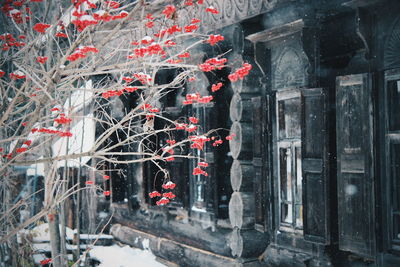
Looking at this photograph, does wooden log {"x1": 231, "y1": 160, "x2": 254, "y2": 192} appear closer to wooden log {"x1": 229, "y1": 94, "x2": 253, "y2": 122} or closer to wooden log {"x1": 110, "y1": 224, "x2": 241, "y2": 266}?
wooden log {"x1": 229, "y1": 94, "x2": 253, "y2": 122}

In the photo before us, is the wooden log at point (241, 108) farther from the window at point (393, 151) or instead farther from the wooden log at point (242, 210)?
the window at point (393, 151)

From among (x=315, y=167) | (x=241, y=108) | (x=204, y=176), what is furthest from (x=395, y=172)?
(x=204, y=176)

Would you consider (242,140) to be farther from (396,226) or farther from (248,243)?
(396,226)

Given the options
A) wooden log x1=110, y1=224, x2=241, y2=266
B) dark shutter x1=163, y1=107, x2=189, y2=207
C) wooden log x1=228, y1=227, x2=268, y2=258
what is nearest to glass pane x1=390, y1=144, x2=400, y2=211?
wooden log x1=228, y1=227, x2=268, y2=258

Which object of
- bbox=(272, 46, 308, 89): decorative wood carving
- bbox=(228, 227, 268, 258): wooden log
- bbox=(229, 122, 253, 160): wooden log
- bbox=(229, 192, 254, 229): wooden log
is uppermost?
bbox=(272, 46, 308, 89): decorative wood carving

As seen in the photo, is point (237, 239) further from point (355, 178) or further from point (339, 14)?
point (339, 14)

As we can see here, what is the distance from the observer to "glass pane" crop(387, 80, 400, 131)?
499 cm

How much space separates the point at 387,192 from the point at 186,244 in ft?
16.0

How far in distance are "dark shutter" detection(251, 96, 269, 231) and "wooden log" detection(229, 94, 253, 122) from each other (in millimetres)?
276

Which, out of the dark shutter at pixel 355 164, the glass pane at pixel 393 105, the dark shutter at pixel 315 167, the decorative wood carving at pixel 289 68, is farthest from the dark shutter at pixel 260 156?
the glass pane at pixel 393 105

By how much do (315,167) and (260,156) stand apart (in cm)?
125

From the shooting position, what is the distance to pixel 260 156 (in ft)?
22.3

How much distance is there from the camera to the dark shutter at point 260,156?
22.0ft

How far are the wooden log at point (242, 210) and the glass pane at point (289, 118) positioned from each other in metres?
1.19
